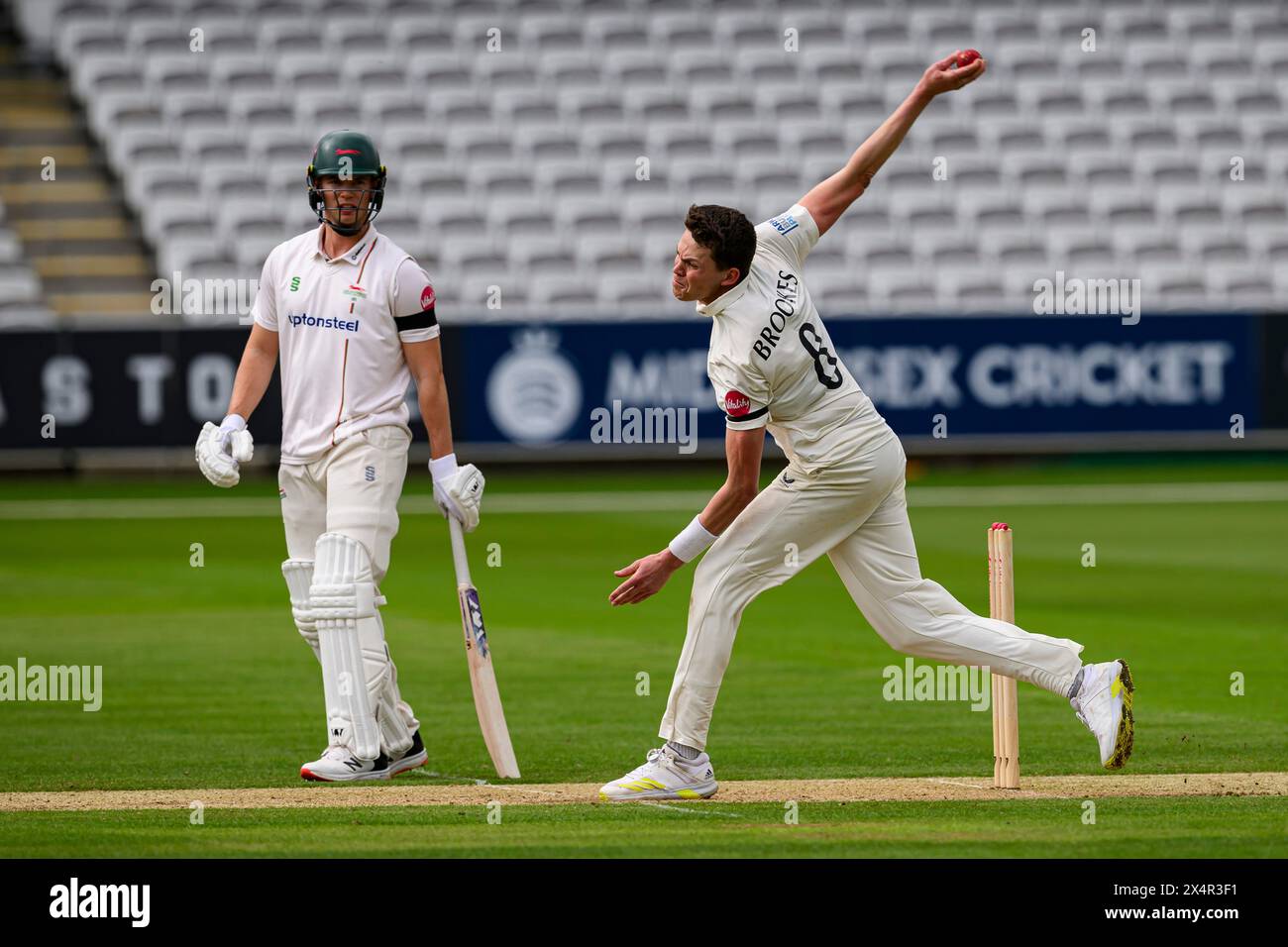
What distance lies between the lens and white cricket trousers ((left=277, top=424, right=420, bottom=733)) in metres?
8.61

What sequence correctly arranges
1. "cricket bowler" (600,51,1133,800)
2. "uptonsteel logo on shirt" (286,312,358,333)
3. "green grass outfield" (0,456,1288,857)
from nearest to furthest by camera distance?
"green grass outfield" (0,456,1288,857), "cricket bowler" (600,51,1133,800), "uptonsteel logo on shirt" (286,312,358,333)

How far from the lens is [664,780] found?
8133 millimetres

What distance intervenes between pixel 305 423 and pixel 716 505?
6.45 feet

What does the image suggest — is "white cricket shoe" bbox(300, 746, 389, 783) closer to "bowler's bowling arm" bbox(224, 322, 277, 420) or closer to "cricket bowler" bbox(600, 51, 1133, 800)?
"cricket bowler" bbox(600, 51, 1133, 800)

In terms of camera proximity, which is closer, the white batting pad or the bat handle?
the white batting pad


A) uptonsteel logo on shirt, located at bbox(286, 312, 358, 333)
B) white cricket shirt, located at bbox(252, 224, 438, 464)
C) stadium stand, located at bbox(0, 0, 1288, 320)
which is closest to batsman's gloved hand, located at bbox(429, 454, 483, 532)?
white cricket shirt, located at bbox(252, 224, 438, 464)

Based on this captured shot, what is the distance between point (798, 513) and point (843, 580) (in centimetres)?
33

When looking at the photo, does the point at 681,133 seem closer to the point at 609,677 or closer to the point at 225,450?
the point at 609,677

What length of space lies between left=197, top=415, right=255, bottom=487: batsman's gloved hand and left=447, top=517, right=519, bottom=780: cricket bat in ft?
3.18

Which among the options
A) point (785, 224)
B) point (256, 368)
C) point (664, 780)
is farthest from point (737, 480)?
point (256, 368)

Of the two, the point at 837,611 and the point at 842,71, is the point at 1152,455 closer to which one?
the point at 842,71

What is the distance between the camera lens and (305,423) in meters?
8.73

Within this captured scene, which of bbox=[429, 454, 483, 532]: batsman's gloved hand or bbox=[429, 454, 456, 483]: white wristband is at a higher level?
bbox=[429, 454, 456, 483]: white wristband
